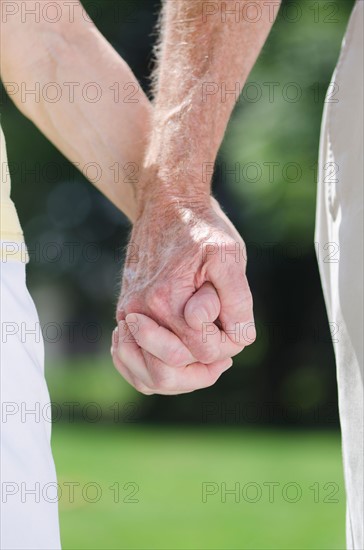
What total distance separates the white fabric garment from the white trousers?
66 centimetres

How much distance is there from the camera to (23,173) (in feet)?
60.4

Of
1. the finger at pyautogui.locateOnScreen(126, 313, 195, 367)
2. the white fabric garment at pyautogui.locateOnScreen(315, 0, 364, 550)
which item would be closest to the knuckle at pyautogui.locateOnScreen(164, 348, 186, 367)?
the finger at pyautogui.locateOnScreen(126, 313, 195, 367)

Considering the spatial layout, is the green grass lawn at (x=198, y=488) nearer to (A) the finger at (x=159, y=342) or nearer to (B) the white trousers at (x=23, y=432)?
(A) the finger at (x=159, y=342)

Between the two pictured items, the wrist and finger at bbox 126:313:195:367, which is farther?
the wrist

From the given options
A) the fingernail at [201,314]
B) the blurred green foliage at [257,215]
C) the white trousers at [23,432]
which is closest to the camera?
the white trousers at [23,432]

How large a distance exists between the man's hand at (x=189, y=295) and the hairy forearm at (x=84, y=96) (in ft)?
0.88

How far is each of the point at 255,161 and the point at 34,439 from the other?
14.1 metres

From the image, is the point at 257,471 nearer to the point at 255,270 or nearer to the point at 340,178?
the point at 255,270

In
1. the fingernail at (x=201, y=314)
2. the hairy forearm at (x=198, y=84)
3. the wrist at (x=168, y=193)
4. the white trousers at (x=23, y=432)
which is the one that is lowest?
the white trousers at (x=23, y=432)

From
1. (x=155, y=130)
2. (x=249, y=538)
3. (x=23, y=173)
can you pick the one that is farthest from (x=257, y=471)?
(x=155, y=130)

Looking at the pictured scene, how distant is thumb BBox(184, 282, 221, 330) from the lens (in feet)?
6.45

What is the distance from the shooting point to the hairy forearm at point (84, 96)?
2410 millimetres

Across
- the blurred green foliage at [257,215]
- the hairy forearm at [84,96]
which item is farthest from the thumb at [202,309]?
the blurred green foliage at [257,215]

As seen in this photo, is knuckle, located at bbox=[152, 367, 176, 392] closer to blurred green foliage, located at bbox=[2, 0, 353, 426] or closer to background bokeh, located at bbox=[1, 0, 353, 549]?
background bokeh, located at bbox=[1, 0, 353, 549]
